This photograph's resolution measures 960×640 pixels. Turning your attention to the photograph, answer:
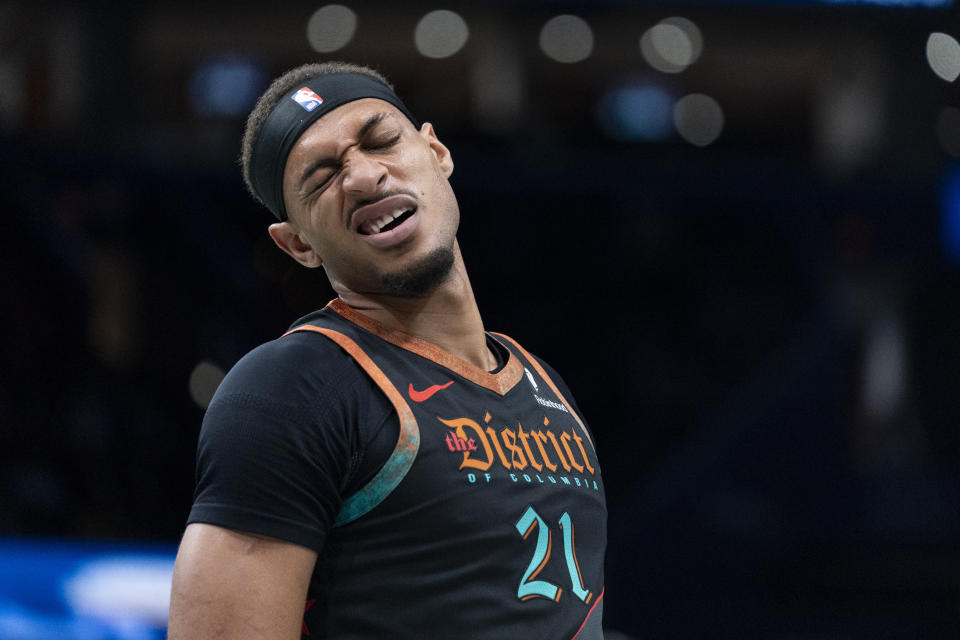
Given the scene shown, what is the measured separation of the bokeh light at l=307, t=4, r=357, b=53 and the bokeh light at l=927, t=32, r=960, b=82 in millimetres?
3890

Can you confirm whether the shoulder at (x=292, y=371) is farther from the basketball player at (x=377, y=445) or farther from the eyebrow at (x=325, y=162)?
the eyebrow at (x=325, y=162)

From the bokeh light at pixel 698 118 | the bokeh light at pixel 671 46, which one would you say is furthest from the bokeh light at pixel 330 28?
the bokeh light at pixel 698 118

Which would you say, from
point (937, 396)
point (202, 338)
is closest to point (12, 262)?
point (202, 338)

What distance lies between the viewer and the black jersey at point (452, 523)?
4.48 feet

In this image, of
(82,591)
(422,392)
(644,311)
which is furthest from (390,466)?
(644,311)

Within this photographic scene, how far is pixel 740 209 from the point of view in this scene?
6.04 metres

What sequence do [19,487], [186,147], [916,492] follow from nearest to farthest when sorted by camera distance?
[19,487]
[186,147]
[916,492]

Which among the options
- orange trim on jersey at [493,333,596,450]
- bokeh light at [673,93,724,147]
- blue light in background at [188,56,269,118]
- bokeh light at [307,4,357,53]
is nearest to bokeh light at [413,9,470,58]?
bokeh light at [307,4,357,53]

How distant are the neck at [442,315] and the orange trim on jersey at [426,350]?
0.06ft

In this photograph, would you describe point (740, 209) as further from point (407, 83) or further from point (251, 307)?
point (407, 83)

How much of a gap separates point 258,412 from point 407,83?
26.6 ft

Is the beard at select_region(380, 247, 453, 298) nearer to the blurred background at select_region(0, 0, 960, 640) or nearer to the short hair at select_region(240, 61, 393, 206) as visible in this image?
the short hair at select_region(240, 61, 393, 206)

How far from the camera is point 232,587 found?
49.7 inches

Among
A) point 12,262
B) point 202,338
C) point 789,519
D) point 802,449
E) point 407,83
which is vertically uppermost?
point 407,83
